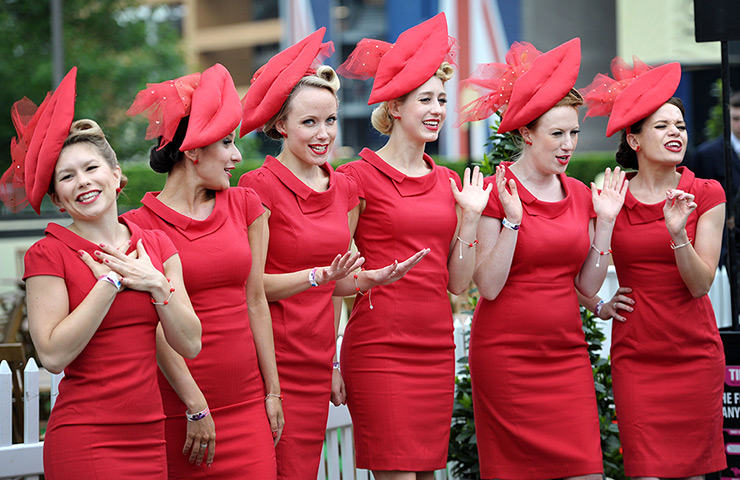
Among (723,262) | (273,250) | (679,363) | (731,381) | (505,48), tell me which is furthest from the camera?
(505,48)

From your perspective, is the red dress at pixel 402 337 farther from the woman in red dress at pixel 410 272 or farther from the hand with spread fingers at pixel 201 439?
the hand with spread fingers at pixel 201 439

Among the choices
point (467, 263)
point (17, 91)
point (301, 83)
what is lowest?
point (467, 263)

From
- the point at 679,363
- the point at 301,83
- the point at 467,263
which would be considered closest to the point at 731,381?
the point at 679,363

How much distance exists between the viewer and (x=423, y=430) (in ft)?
12.6

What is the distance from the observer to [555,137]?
4012 millimetres

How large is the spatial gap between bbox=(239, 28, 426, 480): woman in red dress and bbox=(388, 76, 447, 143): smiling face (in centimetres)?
33

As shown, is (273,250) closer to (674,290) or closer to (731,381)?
(674,290)

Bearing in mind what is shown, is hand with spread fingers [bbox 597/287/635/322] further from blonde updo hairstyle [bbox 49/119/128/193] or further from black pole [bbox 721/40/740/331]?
blonde updo hairstyle [bbox 49/119/128/193]

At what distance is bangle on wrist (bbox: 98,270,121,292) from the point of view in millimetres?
2902

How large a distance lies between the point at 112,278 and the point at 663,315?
246 centimetres

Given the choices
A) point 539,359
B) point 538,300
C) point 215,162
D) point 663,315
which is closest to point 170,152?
point 215,162

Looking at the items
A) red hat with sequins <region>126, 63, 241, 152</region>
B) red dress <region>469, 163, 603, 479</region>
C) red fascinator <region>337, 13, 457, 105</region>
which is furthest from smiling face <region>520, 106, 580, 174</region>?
red hat with sequins <region>126, 63, 241, 152</region>

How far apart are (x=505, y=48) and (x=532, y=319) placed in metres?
17.8

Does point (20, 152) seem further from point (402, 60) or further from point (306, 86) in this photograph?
point (402, 60)
